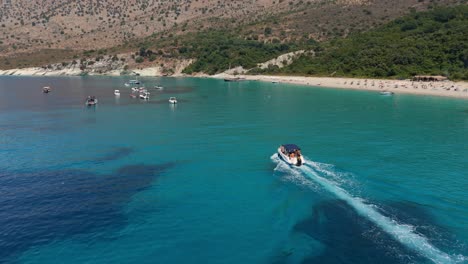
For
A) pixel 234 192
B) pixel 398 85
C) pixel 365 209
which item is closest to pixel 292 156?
pixel 234 192

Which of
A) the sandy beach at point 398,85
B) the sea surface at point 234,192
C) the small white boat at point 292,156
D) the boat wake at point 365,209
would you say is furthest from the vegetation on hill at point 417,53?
the boat wake at point 365,209

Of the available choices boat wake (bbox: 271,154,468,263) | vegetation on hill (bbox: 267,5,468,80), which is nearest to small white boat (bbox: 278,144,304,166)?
boat wake (bbox: 271,154,468,263)

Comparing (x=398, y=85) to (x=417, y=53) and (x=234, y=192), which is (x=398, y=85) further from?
(x=234, y=192)

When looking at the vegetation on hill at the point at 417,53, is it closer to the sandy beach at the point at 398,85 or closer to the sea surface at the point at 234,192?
the sandy beach at the point at 398,85

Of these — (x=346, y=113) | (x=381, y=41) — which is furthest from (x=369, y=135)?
(x=381, y=41)

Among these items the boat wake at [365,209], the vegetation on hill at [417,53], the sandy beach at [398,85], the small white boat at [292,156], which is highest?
the vegetation on hill at [417,53]

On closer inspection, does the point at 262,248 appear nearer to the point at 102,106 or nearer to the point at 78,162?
the point at 78,162

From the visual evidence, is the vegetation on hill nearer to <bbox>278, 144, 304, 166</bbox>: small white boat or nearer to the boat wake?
<bbox>278, 144, 304, 166</bbox>: small white boat
